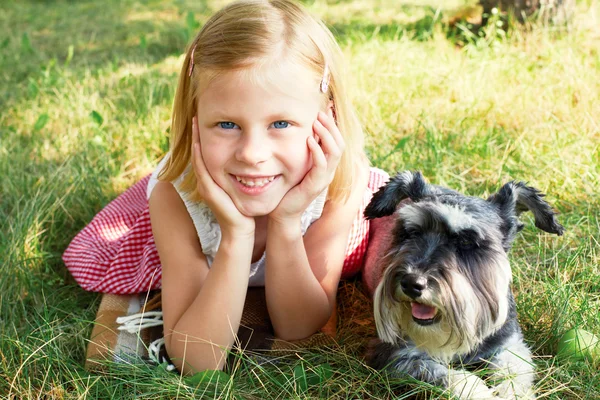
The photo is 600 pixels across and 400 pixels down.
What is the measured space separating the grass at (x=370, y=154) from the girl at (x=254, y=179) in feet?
0.87

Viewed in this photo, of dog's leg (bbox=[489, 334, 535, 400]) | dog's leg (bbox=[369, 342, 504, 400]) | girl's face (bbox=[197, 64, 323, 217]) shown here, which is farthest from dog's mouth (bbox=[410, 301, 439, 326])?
girl's face (bbox=[197, 64, 323, 217])

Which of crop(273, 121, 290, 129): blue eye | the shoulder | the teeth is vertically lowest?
the shoulder

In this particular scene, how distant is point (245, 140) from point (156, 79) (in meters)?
3.53

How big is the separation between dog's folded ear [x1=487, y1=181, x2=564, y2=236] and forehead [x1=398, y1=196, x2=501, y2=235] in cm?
6

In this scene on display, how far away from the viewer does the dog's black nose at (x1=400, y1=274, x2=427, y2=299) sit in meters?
2.38

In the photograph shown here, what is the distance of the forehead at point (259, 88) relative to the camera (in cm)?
267

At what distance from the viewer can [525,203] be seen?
8.99 feet

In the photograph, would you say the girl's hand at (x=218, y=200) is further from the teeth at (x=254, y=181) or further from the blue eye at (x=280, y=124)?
the blue eye at (x=280, y=124)

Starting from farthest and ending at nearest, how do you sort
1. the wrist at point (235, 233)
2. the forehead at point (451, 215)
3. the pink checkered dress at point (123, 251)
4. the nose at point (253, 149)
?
the pink checkered dress at point (123, 251), the wrist at point (235, 233), the nose at point (253, 149), the forehead at point (451, 215)

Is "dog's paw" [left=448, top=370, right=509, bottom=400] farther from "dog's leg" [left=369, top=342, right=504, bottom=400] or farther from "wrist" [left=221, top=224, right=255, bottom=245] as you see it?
"wrist" [left=221, top=224, right=255, bottom=245]

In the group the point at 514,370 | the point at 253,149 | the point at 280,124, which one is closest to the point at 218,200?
the point at 253,149

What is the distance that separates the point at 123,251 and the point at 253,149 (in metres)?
1.48

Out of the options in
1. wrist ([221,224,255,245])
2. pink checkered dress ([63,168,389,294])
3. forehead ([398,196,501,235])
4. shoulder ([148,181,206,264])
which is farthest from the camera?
pink checkered dress ([63,168,389,294])

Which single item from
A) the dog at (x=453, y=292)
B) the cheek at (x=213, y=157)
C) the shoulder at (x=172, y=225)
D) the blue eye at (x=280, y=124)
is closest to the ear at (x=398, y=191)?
the dog at (x=453, y=292)
